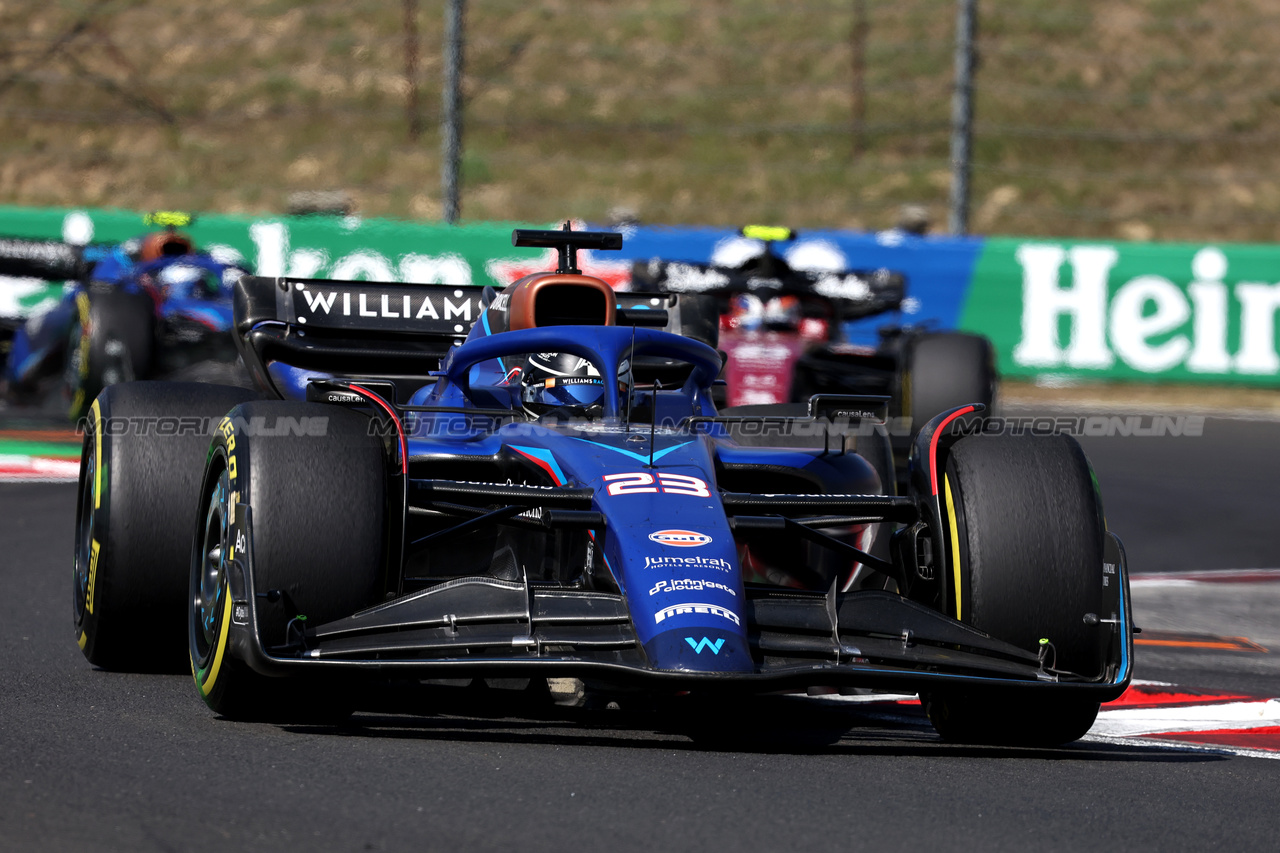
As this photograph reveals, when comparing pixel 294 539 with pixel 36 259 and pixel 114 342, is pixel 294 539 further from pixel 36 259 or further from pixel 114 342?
pixel 36 259

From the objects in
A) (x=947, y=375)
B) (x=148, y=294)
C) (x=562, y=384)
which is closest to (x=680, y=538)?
(x=562, y=384)

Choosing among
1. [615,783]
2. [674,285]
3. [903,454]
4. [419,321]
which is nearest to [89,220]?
[674,285]

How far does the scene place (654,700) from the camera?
5145 mm

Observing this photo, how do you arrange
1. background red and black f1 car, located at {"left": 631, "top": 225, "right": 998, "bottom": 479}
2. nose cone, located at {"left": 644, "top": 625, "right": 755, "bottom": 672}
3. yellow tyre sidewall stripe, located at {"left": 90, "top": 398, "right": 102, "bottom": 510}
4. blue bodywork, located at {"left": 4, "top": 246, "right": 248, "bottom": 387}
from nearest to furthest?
nose cone, located at {"left": 644, "top": 625, "right": 755, "bottom": 672}
yellow tyre sidewall stripe, located at {"left": 90, "top": 398, "right": 102, "bottom": 510}
background red and black f1 car, located at {"left": 631, "top": 225, "right": 998, "bottom": 479}
blue bodywork, located at {"left": 4, "top": 246, "right": 248, "bottom": 387}

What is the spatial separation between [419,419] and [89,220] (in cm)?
1111

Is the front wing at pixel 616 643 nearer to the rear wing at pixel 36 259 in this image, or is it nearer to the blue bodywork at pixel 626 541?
the blue bodywork at pixel 626 541

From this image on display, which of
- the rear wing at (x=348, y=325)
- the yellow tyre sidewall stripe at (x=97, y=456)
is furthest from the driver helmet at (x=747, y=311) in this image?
the yellow tyre sidewall stripe at (x=97, y=456)

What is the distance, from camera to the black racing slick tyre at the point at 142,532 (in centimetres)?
535

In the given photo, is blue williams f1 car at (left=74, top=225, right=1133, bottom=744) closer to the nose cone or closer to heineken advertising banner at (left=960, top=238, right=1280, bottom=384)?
the nose cone

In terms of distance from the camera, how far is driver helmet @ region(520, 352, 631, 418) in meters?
5.87

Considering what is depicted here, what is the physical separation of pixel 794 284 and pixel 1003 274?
10.9 ft

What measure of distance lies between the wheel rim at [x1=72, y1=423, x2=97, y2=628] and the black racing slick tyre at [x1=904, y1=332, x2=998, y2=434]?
6.30m

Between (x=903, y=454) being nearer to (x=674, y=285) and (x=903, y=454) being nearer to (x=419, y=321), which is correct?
(x=674, y=285)

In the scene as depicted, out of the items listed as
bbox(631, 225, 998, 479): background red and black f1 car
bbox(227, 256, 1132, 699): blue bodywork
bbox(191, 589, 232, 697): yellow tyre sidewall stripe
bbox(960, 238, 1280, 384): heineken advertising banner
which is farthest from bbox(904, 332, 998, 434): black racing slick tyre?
bbox(191, 589, 232, 697): yellow tyre sidewall stripe
